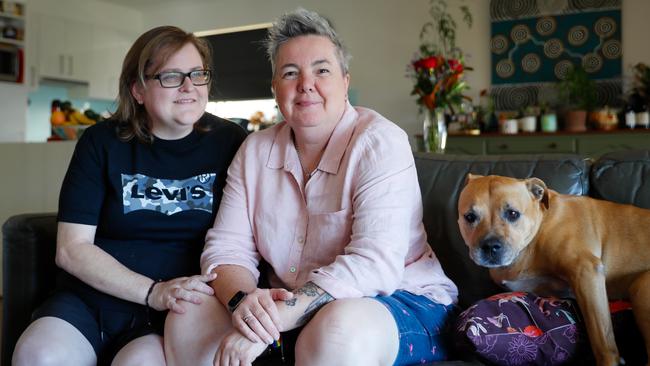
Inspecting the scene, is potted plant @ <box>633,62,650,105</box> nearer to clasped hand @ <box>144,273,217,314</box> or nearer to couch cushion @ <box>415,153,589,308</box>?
couch cushion @ <box>415,153,589,308</box>

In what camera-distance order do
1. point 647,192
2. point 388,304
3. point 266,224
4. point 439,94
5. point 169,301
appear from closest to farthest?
point 388,304
point 169,301
point 266,224
point 647,192
point 439,94

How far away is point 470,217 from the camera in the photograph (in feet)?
5.28

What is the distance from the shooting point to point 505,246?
1524 millimetres

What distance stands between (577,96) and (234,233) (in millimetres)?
4133

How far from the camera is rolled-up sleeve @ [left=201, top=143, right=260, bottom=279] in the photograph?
153 cm

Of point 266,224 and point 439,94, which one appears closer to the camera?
point 266,224

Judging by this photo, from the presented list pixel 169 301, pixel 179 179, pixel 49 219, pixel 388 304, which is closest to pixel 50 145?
pixel 49 219

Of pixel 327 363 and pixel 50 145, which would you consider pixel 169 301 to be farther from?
pixel 50 145

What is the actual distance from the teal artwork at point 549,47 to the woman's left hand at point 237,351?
462 centimetres

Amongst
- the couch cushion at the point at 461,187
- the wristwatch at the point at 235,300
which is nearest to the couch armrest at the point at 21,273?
the wristwatch at the point at 235,300

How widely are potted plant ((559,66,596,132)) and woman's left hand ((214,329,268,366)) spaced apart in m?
4.02

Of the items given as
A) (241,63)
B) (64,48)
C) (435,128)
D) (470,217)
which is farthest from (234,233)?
(64,48)

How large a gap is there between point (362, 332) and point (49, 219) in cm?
110

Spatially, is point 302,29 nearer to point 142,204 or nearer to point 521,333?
point 142,204
